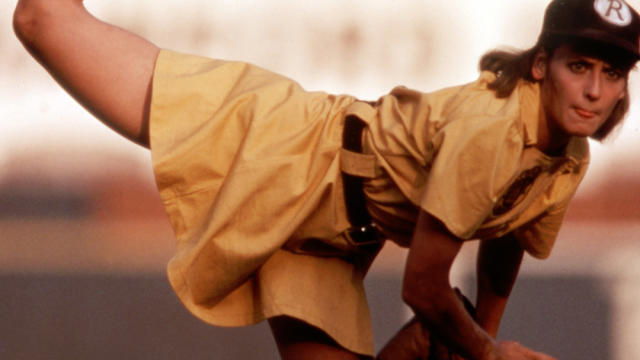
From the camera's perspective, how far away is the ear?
1436mm

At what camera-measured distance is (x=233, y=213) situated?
147 centimetres

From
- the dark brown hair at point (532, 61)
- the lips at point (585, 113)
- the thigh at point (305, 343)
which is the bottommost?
the thigh at point (305, 343)

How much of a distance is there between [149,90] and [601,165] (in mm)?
1705

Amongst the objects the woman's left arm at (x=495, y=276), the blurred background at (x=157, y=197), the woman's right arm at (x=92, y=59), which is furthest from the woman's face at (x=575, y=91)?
the blurred background at (x=157, y=197)

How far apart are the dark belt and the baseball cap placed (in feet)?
0.77

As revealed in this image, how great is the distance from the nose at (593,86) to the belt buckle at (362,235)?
0.90 ft

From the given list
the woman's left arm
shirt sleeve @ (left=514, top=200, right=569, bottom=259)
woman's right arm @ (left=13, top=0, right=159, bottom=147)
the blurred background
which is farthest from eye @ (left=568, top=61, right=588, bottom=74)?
the blurred background

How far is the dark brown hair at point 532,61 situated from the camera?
140 cm

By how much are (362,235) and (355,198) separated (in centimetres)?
5

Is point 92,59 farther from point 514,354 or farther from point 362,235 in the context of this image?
point 514,354

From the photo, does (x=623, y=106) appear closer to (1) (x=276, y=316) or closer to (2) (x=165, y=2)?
(1) (x=276, y=316)

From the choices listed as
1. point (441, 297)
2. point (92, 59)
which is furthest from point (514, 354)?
point (92, 59)

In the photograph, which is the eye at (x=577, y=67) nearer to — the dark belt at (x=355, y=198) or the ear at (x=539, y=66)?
the ear at (x=539, y=66)

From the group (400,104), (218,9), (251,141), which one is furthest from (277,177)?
(218,9)
